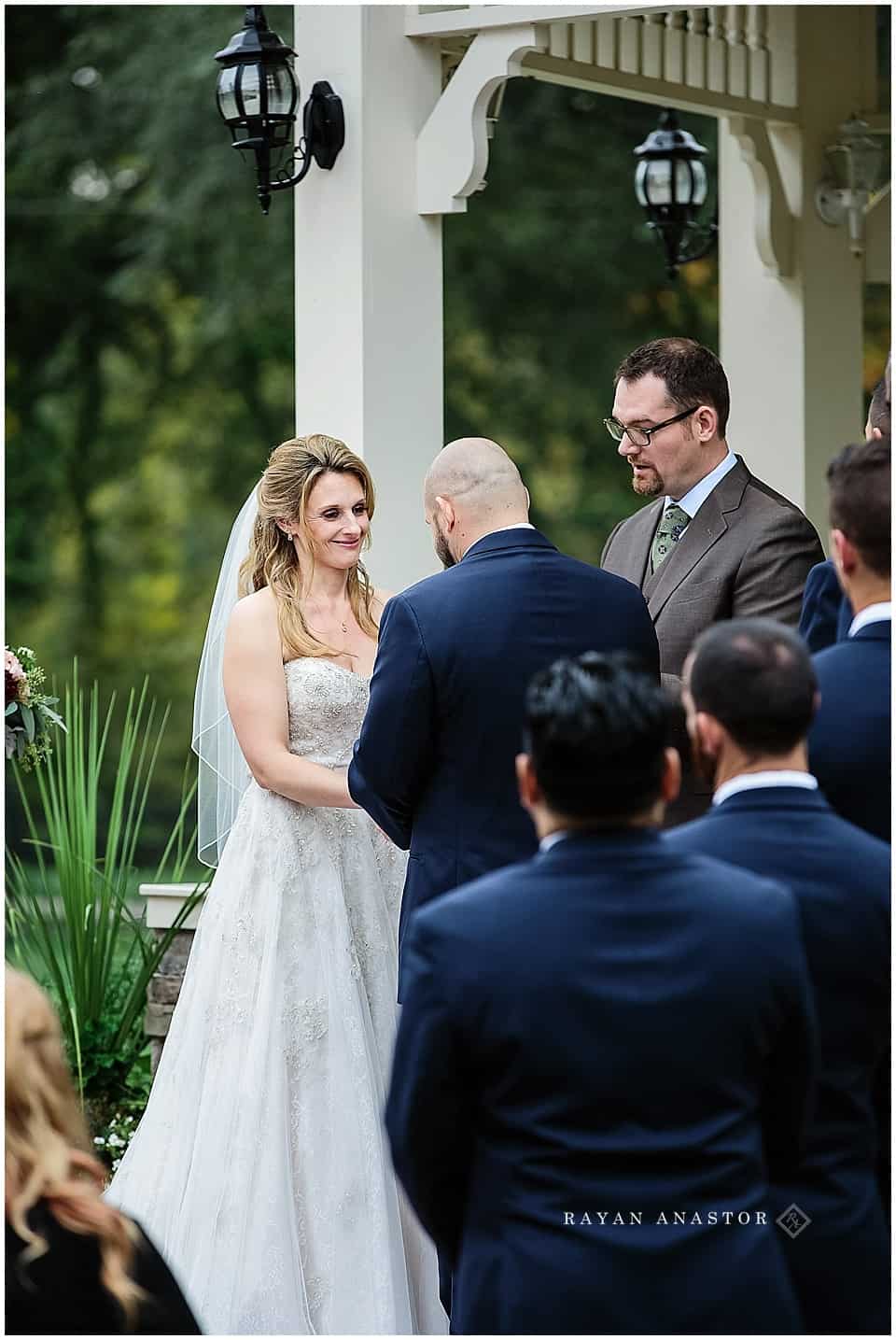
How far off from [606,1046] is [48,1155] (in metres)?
0.67

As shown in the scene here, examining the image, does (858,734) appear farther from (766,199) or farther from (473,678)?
(766,199)

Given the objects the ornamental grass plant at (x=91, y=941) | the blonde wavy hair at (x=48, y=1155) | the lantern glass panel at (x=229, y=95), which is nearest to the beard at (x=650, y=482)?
the lantern glass panel at (x=229, y=95)

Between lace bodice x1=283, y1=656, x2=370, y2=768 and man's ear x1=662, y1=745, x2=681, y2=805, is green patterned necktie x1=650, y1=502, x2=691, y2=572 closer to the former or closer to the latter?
lace bodice x1=283, y1=656, x2=370, y2=768

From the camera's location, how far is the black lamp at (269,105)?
4812mm

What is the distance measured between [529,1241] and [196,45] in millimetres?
11034

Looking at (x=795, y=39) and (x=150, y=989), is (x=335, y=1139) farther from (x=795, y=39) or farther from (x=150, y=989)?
(x=795, y=39)

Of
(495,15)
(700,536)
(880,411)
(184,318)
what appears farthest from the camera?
(184,318)

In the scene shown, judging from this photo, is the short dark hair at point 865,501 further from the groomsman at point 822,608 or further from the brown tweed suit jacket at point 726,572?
the brown tweed suit jacket at point 726,572

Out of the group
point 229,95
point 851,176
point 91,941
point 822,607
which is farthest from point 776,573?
point 851,176

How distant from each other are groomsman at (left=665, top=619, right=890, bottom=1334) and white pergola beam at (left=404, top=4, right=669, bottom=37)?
2678mm

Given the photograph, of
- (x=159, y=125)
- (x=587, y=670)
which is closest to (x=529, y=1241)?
(x=587, y=670)

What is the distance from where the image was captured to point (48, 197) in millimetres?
14570

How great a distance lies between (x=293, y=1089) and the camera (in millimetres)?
4246

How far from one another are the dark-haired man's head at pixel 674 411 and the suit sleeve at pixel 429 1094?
2.05 m
